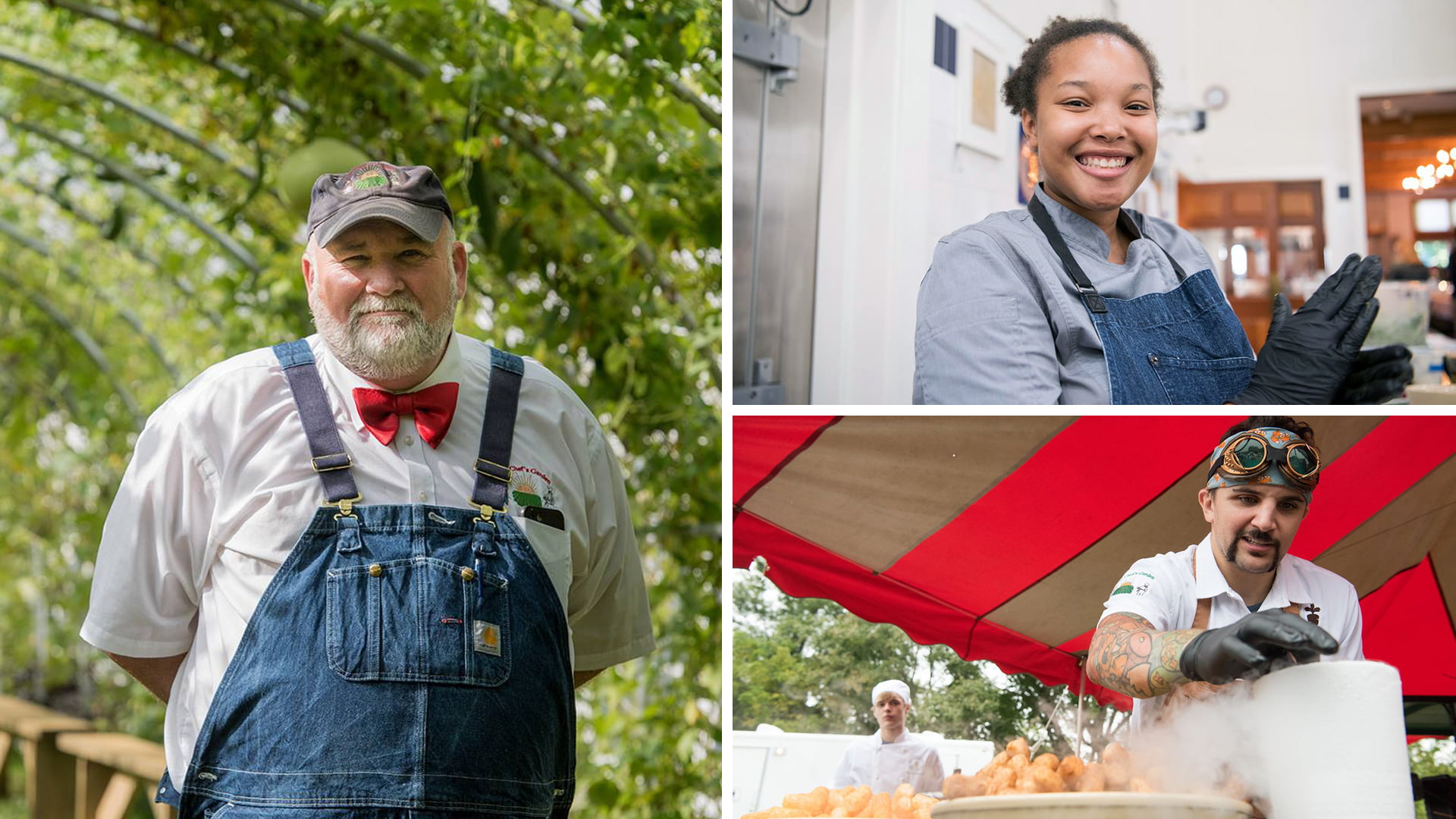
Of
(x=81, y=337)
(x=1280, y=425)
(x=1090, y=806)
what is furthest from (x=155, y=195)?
(x=1090, y=806)

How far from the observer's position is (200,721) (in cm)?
177

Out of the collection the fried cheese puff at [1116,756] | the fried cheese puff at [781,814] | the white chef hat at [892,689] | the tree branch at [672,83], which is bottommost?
the fried cheese puff at [781,814]

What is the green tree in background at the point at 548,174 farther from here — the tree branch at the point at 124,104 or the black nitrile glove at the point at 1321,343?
the black nitrile glove at the point at 1321,343

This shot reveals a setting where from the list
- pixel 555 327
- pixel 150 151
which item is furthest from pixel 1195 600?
pixel 150 151

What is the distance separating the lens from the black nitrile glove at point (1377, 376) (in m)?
1.89

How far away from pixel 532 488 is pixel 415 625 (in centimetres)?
28

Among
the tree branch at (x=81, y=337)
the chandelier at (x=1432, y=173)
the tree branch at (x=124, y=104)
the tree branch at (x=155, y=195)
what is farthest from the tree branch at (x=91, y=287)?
the chandelier at (x=1432, y=173)

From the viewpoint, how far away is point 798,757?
2275 mm

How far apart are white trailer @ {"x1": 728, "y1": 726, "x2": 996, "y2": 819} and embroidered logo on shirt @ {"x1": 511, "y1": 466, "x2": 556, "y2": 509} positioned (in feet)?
1.84

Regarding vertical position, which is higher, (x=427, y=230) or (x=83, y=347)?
(x=83, y=347)

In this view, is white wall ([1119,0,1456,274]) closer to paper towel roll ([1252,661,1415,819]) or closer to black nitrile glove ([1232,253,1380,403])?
black nitrile glove ([1232,253,1380,403])

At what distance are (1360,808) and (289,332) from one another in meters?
3.53

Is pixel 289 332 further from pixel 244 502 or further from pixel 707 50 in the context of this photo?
pixel 244 502

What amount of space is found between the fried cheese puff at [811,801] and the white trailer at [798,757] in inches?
2.6
